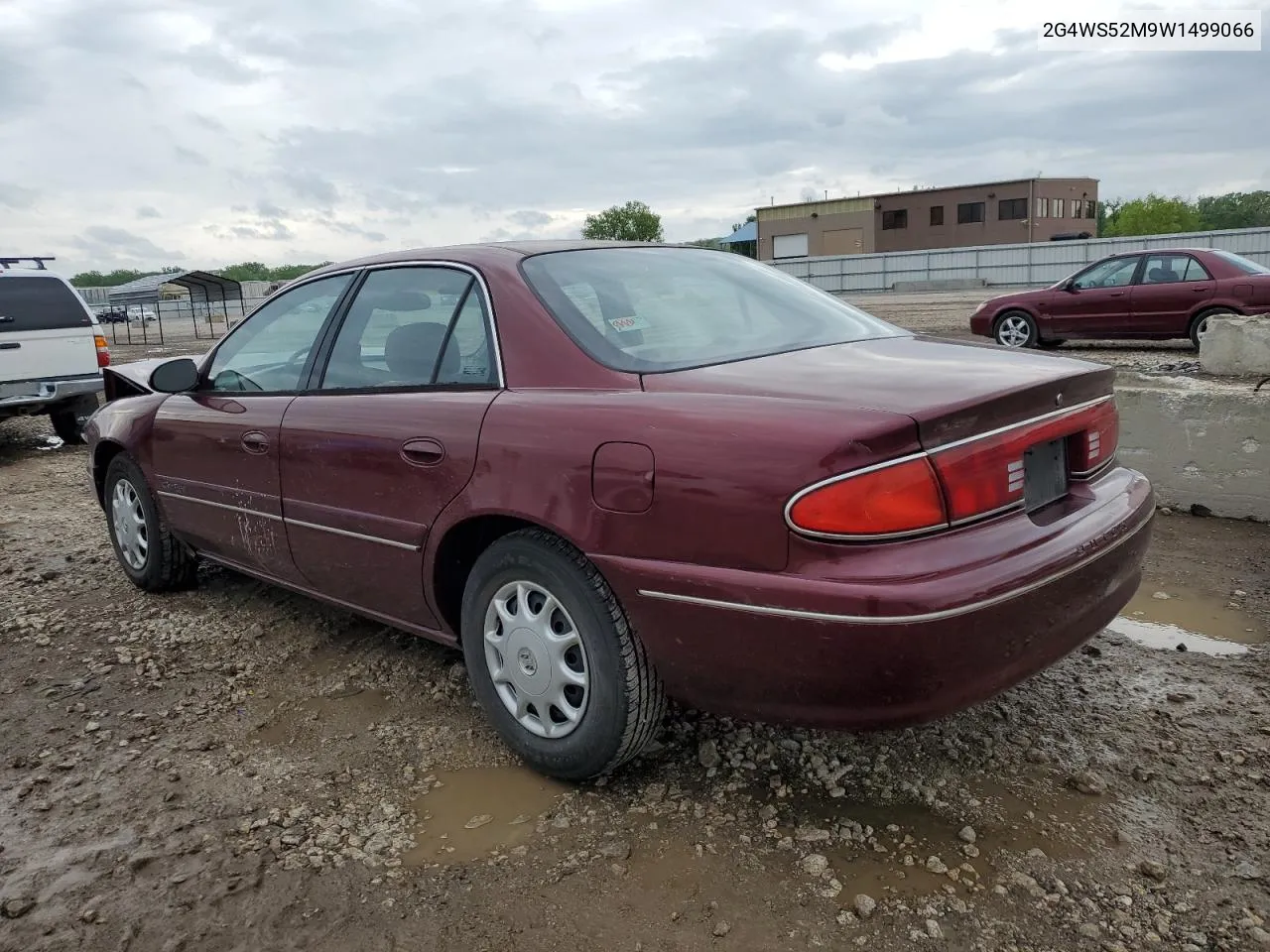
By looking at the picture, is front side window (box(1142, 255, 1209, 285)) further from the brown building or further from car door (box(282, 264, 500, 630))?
the brown building

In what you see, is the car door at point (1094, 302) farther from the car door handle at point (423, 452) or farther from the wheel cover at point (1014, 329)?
the car door handle at point (423, 452)

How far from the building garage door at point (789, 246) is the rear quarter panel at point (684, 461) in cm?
6250

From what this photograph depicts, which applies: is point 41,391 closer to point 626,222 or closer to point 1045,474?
point 1045,474

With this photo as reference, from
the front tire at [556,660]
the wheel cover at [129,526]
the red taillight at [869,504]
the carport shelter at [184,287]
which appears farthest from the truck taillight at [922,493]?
the carport shelter at [184,287]

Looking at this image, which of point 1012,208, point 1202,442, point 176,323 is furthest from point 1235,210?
point 1202,442

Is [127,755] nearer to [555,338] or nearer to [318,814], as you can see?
[318,814]

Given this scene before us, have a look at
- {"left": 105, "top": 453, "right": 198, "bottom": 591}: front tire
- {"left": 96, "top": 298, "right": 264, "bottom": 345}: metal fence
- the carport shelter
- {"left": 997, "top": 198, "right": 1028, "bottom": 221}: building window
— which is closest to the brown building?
{"left": 997, "top": 198, "right": 1028, "bottom": 221}: building window

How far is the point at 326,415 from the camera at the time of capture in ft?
11.2

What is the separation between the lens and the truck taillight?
7.03 ft

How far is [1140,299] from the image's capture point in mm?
12445

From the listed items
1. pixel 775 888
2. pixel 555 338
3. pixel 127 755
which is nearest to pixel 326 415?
pixel 555 338

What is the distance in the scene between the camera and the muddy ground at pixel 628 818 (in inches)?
88.4

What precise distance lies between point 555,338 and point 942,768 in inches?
66.3

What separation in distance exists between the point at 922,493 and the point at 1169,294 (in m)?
12.0
